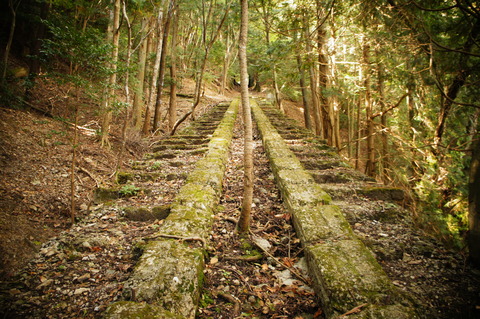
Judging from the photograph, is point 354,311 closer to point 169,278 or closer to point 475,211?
point 169,278

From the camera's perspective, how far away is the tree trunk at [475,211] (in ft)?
6.79

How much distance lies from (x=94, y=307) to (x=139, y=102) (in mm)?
7520

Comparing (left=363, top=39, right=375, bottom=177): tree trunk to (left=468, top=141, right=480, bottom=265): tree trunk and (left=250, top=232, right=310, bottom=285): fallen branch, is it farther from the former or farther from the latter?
(left=250, top=232, right=310, bottom=285): fallen branch

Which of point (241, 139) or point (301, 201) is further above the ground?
point (241, 139)

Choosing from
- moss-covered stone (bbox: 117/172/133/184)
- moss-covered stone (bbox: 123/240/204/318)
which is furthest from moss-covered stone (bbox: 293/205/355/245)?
moss-covered stone (bbox: 117/172/133/184)

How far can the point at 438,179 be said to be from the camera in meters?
5.31

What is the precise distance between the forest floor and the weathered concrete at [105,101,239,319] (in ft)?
0.75

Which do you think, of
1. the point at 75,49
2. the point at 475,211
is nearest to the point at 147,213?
the point at 75,49

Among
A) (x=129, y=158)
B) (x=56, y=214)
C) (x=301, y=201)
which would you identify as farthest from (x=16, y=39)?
(x=301, y=201)

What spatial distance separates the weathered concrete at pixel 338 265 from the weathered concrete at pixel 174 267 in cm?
97

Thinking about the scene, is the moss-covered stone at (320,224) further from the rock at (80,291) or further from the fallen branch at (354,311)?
the rock at (80,291)

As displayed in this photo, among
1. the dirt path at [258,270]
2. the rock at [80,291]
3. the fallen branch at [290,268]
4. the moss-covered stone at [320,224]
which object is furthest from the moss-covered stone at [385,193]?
the rock at [80,291]

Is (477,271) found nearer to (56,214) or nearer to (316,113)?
(56,214)

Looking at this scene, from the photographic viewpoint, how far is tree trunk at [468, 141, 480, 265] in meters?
2.07
